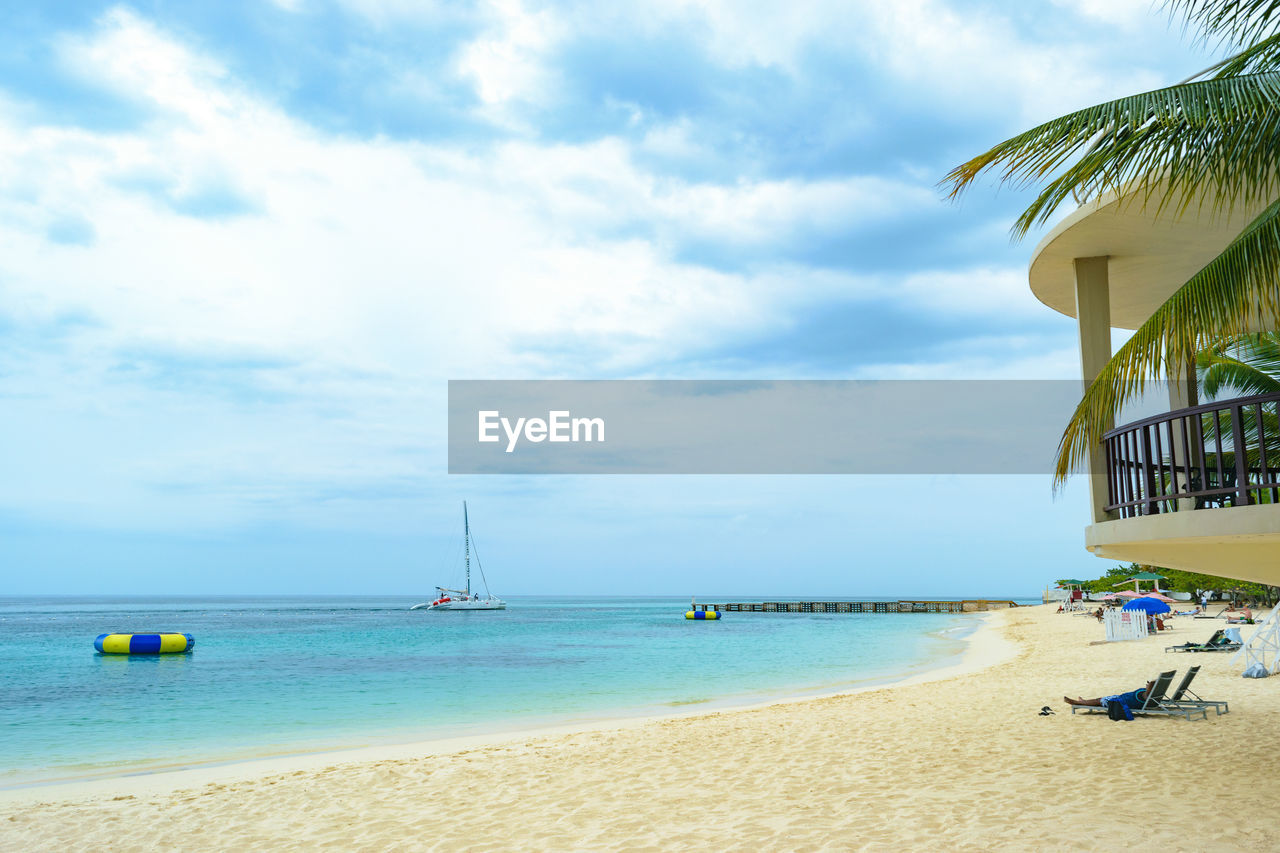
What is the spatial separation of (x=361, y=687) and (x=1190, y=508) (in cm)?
2252

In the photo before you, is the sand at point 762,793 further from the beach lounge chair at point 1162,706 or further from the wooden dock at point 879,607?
the wooden dock at point 879,607

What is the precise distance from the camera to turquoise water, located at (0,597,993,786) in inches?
615

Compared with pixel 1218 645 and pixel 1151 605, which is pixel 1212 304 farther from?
pixel 1151 605

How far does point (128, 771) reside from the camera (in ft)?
41.1

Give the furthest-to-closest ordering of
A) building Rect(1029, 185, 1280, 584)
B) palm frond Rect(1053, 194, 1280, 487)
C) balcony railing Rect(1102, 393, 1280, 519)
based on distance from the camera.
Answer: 1. building Rect(1029, 185, 1280, 584)
2. balcony railing Rect(1102, 393, 1280, 519)
3. palm frond Rect(1053, 194, 1280, 487)

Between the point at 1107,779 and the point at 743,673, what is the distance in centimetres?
1923

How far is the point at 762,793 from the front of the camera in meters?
7.40

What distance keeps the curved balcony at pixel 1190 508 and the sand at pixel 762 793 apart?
1.80m

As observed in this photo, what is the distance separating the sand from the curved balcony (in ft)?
5.90

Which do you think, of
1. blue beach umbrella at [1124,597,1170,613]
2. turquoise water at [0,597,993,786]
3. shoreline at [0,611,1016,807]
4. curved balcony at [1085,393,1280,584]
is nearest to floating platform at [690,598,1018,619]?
turquoise water at [0,597,993,786]

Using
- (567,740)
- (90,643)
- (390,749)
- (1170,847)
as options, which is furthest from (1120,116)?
(90,643)

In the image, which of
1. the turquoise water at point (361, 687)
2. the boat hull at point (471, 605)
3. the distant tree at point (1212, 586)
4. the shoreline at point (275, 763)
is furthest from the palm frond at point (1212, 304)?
the boat hull at point (471, 605)

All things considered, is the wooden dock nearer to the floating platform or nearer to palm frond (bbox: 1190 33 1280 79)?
the floating platform

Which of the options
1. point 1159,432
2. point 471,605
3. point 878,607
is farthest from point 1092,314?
point 471,605
